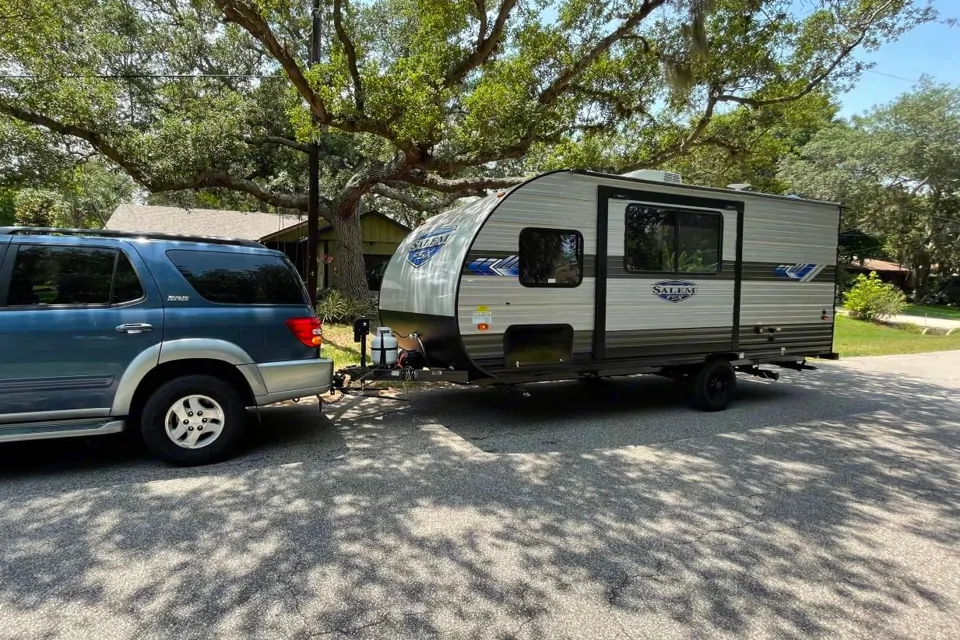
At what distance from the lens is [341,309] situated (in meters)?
14.0

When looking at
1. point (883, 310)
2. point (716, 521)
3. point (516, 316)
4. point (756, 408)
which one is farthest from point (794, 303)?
point (883, 310)

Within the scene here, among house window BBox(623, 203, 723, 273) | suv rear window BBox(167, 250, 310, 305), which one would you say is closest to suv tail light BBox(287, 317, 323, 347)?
suv rear window BBox(167, 250, 310, 305)

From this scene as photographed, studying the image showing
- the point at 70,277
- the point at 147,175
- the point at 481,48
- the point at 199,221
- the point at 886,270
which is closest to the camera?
the point at 70,277

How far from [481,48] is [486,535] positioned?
9.30 m

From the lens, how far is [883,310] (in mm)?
22578

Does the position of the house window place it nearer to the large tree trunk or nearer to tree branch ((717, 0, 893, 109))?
tree branch ((717, 0, 893, 109))

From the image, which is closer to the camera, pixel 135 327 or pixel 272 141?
pixel 135 327

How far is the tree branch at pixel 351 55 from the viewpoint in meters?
9.74

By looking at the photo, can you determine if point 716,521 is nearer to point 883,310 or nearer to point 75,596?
point 75,596

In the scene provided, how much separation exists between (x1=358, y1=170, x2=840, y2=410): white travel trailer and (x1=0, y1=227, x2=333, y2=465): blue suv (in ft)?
5.80

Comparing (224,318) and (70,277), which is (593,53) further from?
(70,277)

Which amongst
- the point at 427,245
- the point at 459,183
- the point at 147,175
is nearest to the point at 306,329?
the point at 427,245

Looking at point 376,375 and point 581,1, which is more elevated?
point 581,1

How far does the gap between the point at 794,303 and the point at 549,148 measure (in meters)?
7.75
